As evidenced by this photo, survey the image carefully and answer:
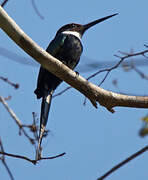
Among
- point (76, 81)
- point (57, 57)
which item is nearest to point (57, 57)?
point (57, 57)

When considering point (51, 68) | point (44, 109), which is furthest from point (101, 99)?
point (44, 109)

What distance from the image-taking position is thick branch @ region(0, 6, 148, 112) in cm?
238

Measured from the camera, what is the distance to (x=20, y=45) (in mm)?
2377

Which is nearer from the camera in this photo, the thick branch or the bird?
the thick branch

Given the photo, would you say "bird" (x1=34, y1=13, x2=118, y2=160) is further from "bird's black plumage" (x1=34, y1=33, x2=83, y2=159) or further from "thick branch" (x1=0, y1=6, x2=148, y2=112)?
"thick branch" (x1=0, y1=6, x2=148, y2=112)

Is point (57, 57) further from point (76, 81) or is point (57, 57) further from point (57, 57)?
point (76, 81)

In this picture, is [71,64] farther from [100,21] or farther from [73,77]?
[73,77]

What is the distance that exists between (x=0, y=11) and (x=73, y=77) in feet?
2.18

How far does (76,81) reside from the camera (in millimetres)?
2602

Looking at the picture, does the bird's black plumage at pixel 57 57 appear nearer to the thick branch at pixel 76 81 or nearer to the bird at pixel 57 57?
the bird at pixel 57 57

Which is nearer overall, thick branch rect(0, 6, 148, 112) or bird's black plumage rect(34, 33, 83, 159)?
thick branch rect(0, 6, 148, 112)

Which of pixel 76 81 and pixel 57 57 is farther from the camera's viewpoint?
pixel 57 57

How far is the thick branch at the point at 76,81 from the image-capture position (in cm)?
238

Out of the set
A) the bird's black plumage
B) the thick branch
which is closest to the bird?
the bird's black plumage
